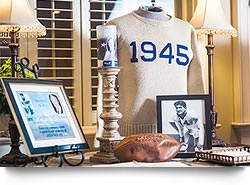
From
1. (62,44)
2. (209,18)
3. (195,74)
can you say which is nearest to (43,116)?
(62,44)

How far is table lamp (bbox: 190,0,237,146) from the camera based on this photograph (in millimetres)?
1193

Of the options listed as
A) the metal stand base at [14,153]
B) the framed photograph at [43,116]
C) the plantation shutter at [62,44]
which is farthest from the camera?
the plantation shutter at [62,44]

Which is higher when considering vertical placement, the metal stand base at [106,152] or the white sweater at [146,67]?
the white sweater at [146,67]

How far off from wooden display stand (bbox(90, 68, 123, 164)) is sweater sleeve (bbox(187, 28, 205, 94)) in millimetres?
219

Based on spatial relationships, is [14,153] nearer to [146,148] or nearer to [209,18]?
[146,148]

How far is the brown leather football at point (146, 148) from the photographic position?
0.97m

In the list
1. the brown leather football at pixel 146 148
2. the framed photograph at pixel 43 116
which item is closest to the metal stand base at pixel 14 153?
the framed photograph at pixel 43 116

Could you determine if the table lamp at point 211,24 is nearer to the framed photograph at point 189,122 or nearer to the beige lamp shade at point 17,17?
the framed photograph at point 189,122

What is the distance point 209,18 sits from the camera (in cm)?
123

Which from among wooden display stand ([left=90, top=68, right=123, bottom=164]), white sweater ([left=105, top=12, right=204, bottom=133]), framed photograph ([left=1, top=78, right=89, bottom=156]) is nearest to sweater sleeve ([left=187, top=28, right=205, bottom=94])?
white sweater ([left=105, top=12, right=204, bottom=133])

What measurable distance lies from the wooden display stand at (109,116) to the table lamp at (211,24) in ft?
0.88

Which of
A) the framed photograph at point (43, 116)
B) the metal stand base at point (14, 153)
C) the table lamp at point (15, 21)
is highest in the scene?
the table lamp at point (15, 21)

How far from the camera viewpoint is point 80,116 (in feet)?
3.81

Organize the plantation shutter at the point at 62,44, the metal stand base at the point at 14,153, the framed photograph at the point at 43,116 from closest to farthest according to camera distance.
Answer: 1. the framed photograph at the point at 43,116
2. the metal stand base at the point at 14,153
3. the plantation shutter at the point at 62,44
